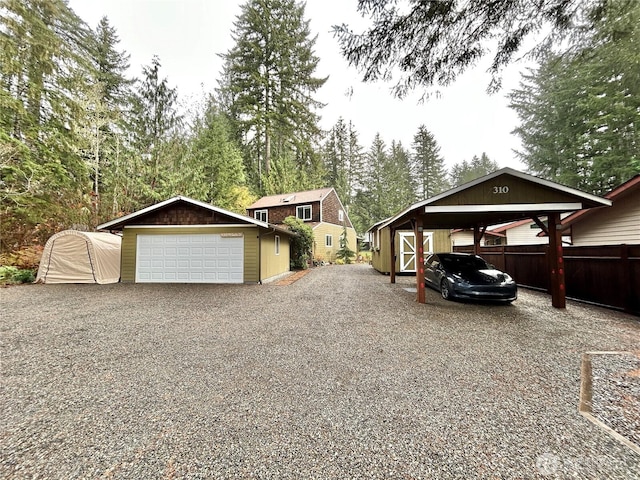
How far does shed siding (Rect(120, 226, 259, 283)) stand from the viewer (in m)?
10.4

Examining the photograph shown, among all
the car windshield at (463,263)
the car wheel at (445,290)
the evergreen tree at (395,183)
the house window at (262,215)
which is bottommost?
the car wheel at (445,290)

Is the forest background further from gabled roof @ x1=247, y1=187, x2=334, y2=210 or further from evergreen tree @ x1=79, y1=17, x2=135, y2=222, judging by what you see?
gabled roof @ x1=247, y1=187, x2=334, y2=210

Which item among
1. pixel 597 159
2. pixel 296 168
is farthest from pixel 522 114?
pixel 296 168

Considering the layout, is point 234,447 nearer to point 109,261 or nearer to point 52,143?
point 109,261

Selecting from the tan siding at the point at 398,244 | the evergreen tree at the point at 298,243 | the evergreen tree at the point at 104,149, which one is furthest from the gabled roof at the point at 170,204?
the tan siding at the point at 398,244

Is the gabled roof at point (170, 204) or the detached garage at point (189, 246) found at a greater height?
the gabled roof at point (170, 204)

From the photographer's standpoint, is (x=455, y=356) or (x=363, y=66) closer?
(x=455, y=356)

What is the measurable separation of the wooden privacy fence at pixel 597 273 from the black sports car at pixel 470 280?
6.01ft

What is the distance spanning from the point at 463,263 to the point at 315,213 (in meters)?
14.6

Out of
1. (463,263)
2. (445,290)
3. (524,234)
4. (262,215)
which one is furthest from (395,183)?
(445,290)

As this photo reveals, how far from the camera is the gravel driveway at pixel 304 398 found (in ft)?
5.61

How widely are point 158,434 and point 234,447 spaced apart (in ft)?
2.11

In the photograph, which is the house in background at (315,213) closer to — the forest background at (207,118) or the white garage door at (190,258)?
the forest background at (207,118)

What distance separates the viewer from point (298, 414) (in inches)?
88.0
